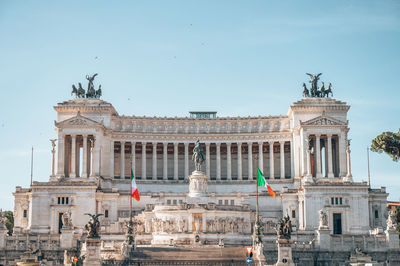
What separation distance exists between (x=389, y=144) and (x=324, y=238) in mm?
15573

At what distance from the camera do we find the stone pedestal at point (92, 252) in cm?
7156

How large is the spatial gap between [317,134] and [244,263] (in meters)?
44.3

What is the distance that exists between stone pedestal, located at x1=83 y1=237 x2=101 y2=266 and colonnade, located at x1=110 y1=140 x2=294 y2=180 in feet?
153

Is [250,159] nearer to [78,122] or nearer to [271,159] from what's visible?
[271,159]

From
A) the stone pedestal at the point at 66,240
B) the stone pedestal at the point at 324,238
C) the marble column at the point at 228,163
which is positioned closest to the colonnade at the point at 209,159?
the marble column at the point at 228,163

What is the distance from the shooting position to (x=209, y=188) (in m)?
120

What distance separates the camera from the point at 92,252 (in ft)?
235

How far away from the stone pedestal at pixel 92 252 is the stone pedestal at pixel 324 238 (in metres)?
29.8

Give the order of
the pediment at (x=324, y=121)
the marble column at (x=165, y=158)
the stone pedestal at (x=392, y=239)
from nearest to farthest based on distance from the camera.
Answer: the stone pedestal at (x=392, y=239)
the pediment at (x=324, y=121)
the marble column at (x=165, y=158)

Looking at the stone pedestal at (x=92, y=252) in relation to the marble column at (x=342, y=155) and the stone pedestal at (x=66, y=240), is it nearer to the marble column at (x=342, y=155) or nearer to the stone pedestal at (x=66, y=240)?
the stone pedestal at (x=66, y=240)

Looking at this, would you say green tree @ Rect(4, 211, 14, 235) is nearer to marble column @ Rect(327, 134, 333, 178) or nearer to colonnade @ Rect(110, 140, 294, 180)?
colonnade @ Rect(110, 140, 294, 180)

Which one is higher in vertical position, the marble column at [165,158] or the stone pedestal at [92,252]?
the marble column at [165,158]

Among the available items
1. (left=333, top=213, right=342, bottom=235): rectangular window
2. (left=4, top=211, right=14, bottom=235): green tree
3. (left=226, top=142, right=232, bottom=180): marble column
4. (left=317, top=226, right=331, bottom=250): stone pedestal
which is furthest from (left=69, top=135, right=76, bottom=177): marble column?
(left=317, top=226, right=331, bottom=250): stone pedestal

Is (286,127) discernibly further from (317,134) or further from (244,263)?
(244,263)
